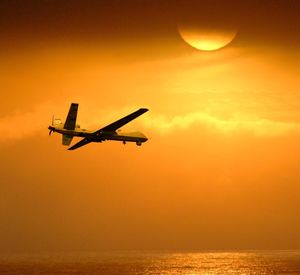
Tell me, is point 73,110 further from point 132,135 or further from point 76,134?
point 132,135

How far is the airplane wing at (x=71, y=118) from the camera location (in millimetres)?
126150

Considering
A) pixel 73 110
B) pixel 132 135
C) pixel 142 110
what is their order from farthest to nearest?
pixel 132 135 < pixel 73 110 < pixel 142 110

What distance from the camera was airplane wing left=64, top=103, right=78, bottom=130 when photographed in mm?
126150

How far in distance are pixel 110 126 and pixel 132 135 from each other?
24.3ft

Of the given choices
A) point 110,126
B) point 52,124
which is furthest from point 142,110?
point 52,124

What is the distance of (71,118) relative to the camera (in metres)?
128

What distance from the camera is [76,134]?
130 meters

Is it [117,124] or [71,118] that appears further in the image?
[117,124]

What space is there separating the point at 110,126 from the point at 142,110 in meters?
12.8

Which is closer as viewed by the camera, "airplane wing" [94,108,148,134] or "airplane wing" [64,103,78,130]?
"airplane wing" [64,103,78,130]

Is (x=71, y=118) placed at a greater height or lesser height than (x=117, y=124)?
greater

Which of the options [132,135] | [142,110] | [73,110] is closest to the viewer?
[142,110]

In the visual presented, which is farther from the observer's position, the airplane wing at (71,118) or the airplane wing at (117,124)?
the airplane wing at (117,124)

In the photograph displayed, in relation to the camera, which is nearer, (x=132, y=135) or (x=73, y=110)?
(x=73, y=110)
